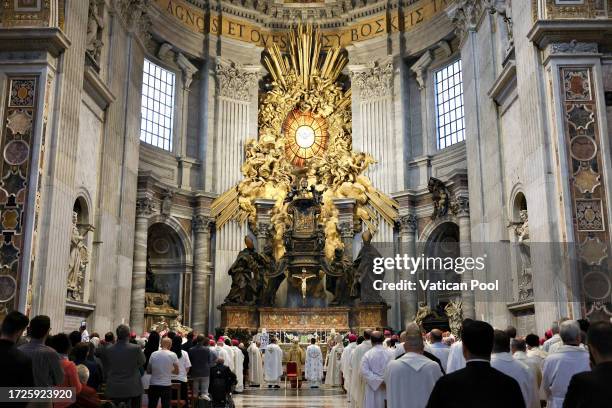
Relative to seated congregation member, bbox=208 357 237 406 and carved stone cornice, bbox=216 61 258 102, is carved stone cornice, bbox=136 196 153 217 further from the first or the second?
seated congregation member, bbox=208 357 237 406

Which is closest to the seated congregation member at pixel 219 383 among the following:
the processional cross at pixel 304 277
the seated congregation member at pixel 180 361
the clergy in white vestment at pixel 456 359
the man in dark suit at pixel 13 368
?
the seated congregation member at pixel 180 361

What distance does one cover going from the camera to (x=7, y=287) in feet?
32.5

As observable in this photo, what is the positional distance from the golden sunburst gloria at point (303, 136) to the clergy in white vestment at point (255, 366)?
856 cm

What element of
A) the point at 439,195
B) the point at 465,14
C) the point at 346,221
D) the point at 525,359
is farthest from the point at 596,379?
the point at 346,221

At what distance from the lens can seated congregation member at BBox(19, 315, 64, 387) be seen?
3.84m

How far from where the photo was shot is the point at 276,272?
19031mm

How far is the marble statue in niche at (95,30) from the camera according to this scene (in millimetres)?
13562

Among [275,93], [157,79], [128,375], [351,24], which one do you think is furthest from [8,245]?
[351,24]

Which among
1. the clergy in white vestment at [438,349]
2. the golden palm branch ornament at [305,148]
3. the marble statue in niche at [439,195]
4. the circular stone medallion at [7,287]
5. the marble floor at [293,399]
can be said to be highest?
the golden palm branch ornament at [305,148]

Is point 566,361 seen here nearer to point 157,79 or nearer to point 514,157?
point 514,157

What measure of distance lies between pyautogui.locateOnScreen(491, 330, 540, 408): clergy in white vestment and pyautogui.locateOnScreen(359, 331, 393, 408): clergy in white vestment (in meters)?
1.89

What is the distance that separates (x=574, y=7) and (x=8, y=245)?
32.3ft

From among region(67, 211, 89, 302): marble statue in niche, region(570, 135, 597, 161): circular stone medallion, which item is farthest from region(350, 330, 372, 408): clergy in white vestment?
region(67, 211, 89, 302): marble statue in niche

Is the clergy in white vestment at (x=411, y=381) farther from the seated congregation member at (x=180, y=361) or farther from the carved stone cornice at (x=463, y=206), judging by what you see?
the carved stone cornice at (x=463, y=206)
